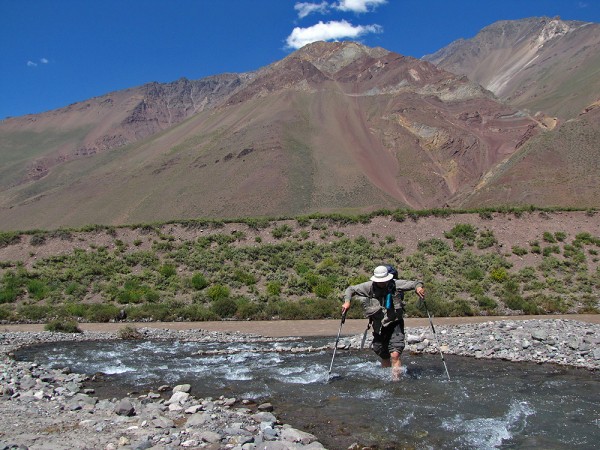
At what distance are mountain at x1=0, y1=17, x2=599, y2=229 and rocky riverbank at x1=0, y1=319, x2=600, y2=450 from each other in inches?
2344

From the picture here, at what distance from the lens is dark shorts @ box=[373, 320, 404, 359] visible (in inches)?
468

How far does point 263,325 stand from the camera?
1019 inches

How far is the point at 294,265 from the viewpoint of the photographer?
36250mm

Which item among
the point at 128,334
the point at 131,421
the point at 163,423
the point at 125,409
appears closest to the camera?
the point at 163,423

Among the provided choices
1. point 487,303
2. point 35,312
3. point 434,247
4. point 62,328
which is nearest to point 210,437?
point 62,328

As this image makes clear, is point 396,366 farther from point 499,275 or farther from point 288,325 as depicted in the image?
point 499,275

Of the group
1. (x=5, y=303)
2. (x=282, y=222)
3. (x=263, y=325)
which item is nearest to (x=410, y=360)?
(x=263, y=325)

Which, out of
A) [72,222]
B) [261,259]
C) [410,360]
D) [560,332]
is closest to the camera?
[410,360]

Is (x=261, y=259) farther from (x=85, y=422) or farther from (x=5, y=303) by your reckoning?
(x=85, y=422)

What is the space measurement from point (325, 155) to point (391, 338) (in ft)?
329

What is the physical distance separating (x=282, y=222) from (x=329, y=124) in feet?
283

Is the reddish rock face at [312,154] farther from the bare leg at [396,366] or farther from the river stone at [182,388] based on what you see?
the river stone at [182,388]

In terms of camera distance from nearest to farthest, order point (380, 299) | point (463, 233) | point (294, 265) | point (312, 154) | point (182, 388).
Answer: point (380, 299)
point (182, 388)
point (294, 265)
point (463, 233)
point (312, 154)

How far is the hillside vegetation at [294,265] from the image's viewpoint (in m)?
29.0
